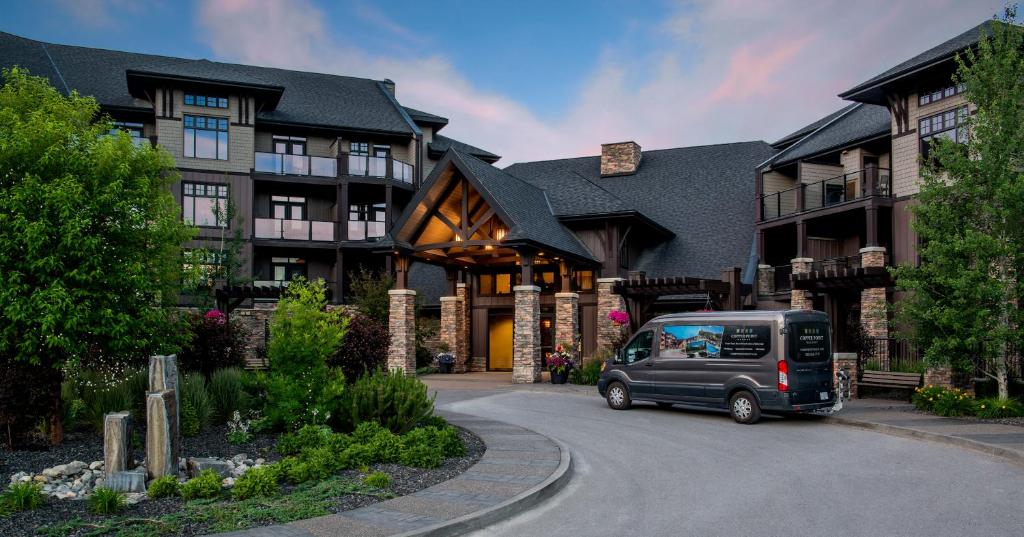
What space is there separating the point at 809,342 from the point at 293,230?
25857 millimetres

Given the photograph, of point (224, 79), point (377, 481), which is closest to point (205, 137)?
point (224, 79)

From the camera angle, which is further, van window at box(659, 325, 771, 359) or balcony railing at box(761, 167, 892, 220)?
balcony railing at box(761, 167, 892, 220)

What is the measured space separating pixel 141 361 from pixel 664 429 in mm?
9480

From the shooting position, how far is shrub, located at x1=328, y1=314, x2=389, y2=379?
15820mm

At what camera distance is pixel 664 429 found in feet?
47.5

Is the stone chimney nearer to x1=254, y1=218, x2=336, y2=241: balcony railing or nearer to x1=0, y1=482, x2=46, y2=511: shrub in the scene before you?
x1=254, y1=218, x2=336, y2=241: balcony railing

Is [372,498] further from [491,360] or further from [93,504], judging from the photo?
[491,360]

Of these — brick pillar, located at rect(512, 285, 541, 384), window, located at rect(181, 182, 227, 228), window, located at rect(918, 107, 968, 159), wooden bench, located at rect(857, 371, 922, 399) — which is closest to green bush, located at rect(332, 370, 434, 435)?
brick pillar, located at rect(512, 285, 541, 384)

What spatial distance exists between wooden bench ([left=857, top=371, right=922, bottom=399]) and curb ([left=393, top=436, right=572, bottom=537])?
12.7 metres

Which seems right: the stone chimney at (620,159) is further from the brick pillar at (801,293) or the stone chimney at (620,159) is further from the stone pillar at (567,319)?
the stone pillar at (567,319)

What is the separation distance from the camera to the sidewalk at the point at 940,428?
11852 millimetres

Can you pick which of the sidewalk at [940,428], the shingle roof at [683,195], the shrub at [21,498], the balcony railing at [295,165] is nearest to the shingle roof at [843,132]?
the shingle roof at [683,195]

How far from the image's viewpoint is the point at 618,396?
17.9 meters

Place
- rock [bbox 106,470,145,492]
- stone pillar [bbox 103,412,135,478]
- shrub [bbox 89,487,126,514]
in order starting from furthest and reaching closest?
stone pillar [bbox 103,412,135,478] → rock [bbox 106,470,145,492] → shrub [bbox 89,487,126,514]
